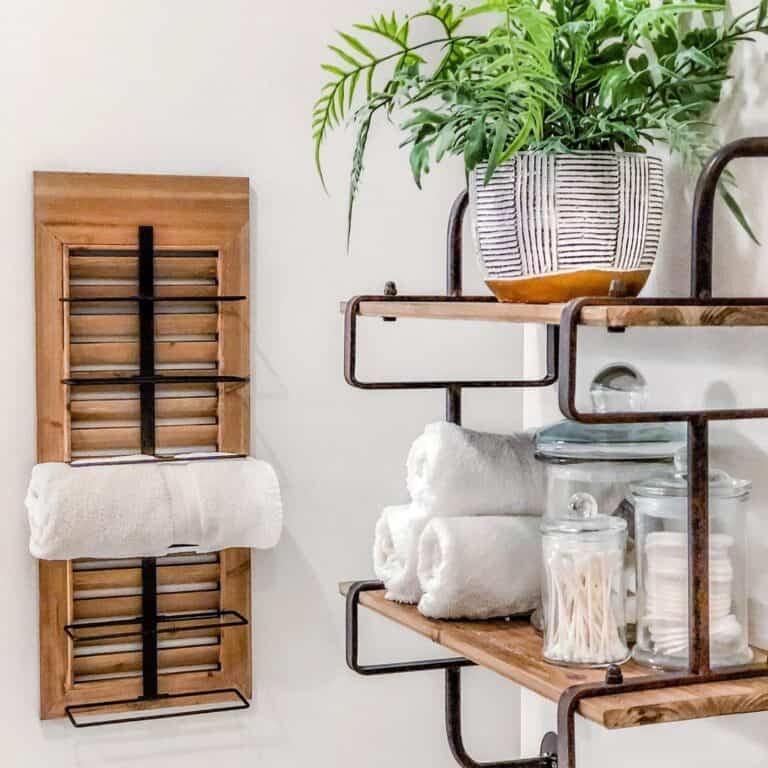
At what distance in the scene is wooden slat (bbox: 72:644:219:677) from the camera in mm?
1956

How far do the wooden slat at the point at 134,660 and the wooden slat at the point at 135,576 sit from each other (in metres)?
0.11

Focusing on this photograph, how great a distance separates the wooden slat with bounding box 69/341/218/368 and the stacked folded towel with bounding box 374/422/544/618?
860mm

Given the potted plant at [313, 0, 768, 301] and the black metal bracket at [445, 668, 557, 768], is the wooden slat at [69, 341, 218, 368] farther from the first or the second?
the potted plant at [313, 0, 768, 301]

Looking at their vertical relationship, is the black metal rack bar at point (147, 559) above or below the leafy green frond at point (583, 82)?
below

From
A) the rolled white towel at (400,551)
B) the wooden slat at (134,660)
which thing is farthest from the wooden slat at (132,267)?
Answer: the rolled white towel at (400,551)

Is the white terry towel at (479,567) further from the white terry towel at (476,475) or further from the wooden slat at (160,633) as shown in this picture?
the wooden slat at (160,633)

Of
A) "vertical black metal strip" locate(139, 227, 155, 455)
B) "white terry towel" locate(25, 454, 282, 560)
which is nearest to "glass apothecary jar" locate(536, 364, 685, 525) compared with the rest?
"white terry towel" locate(25, 454, 282, 560)

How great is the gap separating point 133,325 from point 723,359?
3.60 ft

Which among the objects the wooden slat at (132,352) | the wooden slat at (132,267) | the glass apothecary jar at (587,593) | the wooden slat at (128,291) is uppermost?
the wooden slat at (132,267)

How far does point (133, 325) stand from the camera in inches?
76.8

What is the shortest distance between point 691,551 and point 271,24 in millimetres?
1344

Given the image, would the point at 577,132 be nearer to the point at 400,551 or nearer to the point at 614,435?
the point at 614,435

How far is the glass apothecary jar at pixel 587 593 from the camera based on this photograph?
0.99 meters

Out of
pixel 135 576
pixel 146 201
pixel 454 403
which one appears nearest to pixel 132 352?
pixel 146 201
